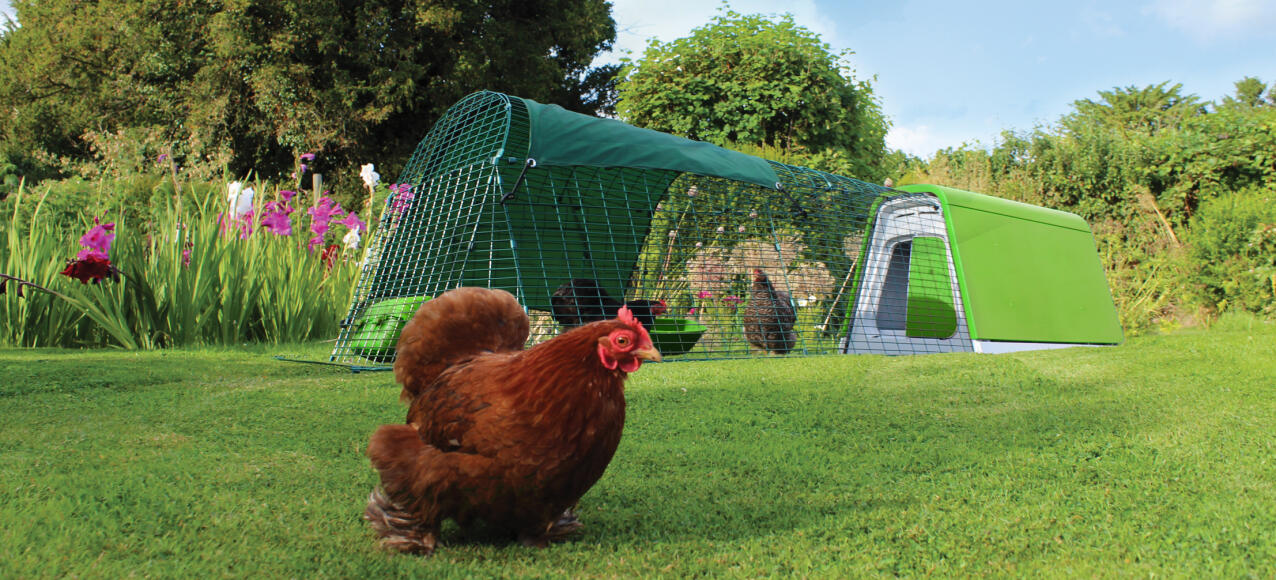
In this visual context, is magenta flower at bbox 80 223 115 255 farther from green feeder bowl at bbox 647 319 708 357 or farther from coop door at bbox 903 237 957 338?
coop door at bbox 903 237 957 338

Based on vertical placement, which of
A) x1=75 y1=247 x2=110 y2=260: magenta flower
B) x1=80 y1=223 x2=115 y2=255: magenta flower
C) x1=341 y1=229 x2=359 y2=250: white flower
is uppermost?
x1=341 y1=229 x2=359 y2=250: white flower

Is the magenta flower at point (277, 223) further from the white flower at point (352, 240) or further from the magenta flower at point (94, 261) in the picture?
the magenta flower at point (94, 261)

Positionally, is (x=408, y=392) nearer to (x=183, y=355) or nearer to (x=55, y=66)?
(x=183, y=355)

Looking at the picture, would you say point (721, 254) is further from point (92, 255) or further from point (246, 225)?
point (92, 255)

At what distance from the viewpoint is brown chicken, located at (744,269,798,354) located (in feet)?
18.8

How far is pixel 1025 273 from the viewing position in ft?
18.8

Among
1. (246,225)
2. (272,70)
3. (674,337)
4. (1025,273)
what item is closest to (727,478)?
(674,337)

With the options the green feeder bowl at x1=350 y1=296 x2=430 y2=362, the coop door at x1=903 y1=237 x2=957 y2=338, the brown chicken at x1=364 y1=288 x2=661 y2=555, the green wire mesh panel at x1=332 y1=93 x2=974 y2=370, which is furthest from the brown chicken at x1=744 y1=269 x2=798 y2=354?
the brown chicken at x1=364 y1=288 x2=661 y2=555

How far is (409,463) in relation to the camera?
1697mm

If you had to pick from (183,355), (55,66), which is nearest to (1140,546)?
(183,355)

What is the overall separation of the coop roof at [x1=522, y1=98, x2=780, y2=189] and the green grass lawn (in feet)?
4.53

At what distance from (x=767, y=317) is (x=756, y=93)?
6694 mm

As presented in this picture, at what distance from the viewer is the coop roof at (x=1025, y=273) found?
544 centimetres

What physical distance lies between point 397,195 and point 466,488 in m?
4.59
